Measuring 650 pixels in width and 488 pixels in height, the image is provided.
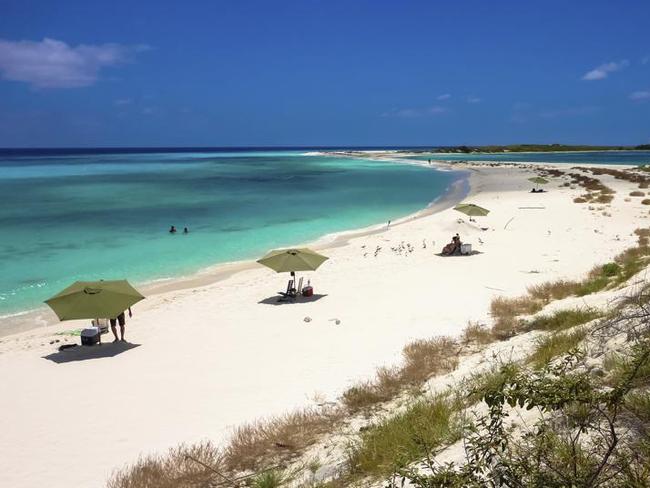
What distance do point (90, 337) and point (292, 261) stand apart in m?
5.87

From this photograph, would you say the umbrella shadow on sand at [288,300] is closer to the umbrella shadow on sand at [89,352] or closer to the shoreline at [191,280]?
the shoreline at [191,280]

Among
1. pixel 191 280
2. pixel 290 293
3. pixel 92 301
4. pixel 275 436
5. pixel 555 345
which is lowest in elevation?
pixel 191 280

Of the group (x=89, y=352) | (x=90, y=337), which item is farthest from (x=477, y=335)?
(x=90, y=337)

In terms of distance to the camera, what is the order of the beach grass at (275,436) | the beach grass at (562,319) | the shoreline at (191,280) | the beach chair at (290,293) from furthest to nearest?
1. the beach chair at (290,293)
2. the shoreline at (191,280)
3. the beach grass at (562,319)
4. the beach grass at (275,436)

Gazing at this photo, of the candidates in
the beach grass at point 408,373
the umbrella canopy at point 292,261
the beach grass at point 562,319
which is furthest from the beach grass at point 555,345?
the umbrella canopy at point 292,261

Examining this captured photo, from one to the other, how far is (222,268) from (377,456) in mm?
15795

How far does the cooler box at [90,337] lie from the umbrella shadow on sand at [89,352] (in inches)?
4.2

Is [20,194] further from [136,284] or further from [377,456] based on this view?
[377,456]

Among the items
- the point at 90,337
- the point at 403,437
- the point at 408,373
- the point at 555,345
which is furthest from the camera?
the point at 90,337

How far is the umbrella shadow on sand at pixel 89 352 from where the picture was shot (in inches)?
430

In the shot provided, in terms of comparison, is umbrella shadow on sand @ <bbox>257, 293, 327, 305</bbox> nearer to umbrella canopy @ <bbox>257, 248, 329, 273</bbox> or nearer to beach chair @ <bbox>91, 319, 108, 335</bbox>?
umbrella canopy @ <bbox>257, 248, 329, 273</bbox>

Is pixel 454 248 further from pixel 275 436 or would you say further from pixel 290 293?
pixel 275 436

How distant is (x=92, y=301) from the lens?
36.7 ft

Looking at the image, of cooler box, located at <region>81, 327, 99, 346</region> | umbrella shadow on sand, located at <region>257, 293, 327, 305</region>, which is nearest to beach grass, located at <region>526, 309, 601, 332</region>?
umbrella shadow on sand, located at <region>257, 293, 327, 305</region>
